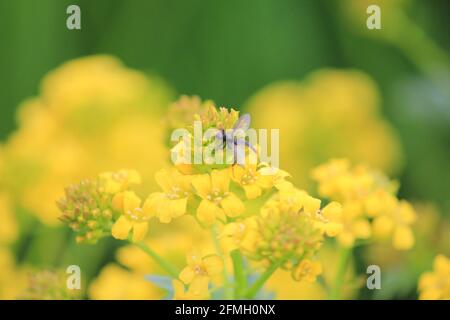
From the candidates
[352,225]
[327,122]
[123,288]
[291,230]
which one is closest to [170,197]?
[291,230]

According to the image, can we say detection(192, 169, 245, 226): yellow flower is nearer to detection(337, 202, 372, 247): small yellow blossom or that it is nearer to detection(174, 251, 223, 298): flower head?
detection(174, 251, 223, 298): flower head

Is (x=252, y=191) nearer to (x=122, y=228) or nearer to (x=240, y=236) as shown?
(x=240, y=236)

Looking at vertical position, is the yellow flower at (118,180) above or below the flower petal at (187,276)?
above

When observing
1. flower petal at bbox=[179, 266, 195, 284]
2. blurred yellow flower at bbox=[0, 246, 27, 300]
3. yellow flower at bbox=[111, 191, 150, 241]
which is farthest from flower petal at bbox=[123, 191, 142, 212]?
blurred yellow flower at bbox=[0, 246, 27, 300]

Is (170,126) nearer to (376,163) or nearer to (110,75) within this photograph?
(110,75)

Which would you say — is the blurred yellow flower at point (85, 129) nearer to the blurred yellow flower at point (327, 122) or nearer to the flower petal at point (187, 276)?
the blurred yellow flower at point (327, 122)

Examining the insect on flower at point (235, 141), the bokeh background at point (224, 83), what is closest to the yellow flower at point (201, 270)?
the insect on flower at point (235, 141)

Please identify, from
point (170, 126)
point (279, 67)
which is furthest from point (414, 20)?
Result: point (170, 126)
